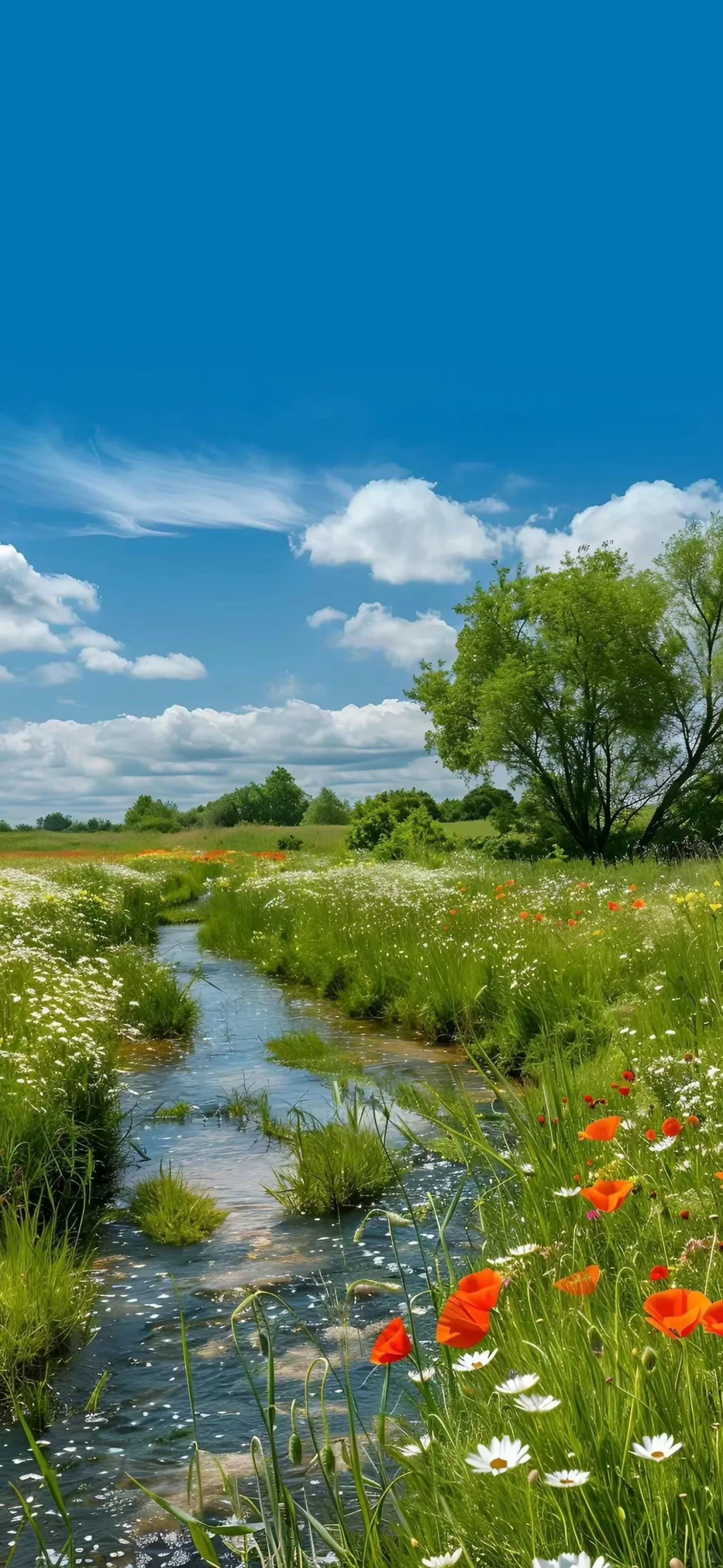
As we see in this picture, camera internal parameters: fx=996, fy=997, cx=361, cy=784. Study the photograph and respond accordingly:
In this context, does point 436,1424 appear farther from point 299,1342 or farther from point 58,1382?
point 58,1382

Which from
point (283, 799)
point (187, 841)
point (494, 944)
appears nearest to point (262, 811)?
point (283, 799)

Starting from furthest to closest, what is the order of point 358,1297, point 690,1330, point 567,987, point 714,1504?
point 567,987, point 358,1297, point 714,1504, point 690,1330

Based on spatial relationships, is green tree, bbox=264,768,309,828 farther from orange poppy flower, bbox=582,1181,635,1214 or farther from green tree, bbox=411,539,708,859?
orange poppy flower, bbox=582,1181,635,1214

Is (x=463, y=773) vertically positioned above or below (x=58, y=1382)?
above

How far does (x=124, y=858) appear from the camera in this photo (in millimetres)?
39938

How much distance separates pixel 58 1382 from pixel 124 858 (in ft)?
120

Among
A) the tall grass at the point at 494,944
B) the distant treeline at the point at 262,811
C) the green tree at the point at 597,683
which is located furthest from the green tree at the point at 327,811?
the tall grass at the point at 494,944

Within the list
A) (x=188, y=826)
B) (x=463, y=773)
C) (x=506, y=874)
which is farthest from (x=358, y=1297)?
(x=188, y=826)

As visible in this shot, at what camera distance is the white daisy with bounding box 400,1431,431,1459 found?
236cm

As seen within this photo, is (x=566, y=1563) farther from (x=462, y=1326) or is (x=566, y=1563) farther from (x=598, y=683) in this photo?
(x=598, y=683)

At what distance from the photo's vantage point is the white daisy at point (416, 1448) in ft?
7.73

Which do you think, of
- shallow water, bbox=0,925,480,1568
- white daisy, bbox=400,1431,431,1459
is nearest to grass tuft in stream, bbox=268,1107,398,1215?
shallow water, bbox=0,925,480,1568

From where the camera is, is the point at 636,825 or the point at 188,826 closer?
the point at 636,825

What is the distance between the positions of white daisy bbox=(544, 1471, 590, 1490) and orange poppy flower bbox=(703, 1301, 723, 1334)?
31cm
